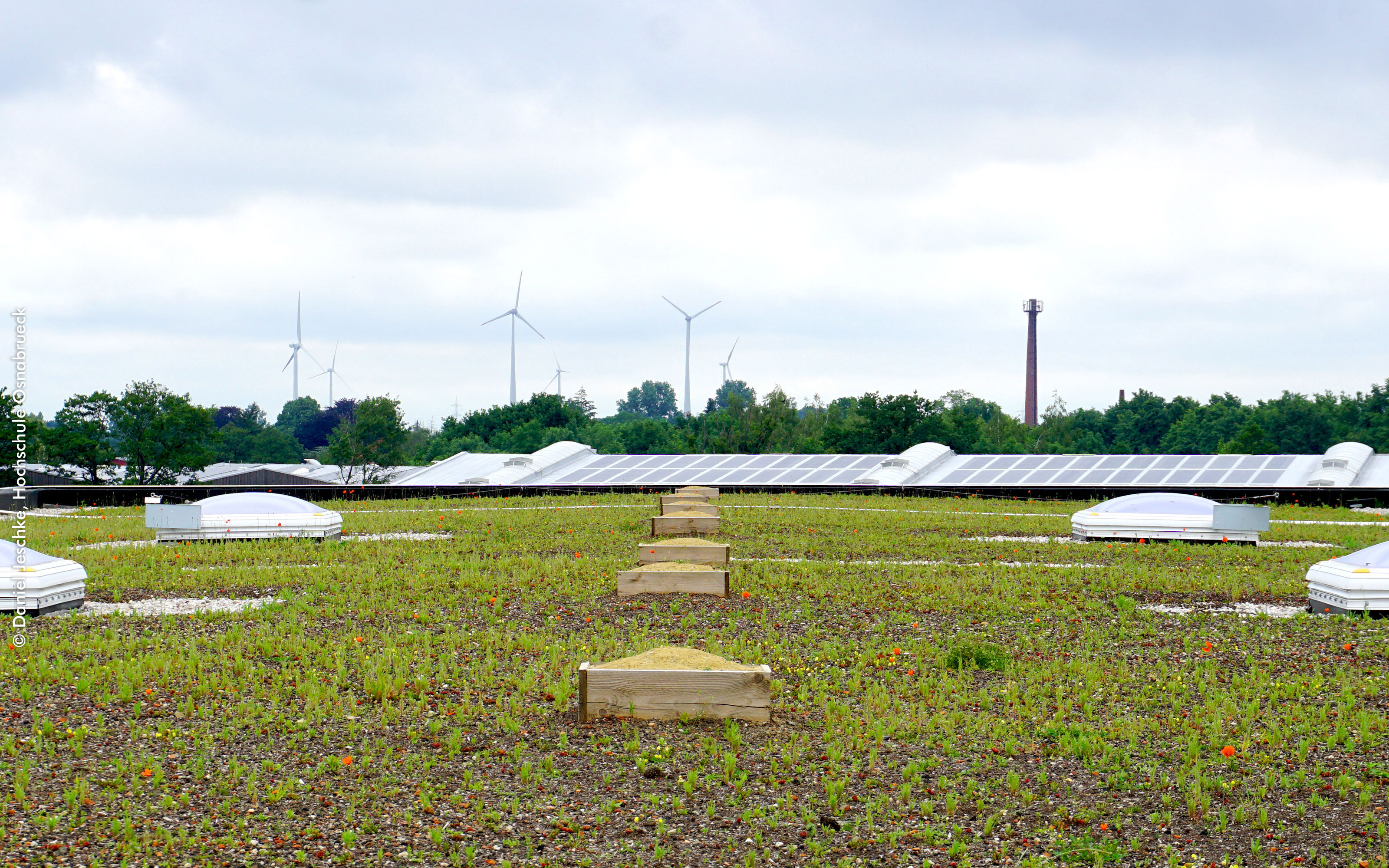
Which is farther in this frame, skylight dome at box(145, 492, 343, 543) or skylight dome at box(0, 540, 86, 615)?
skylight dome at box(145, 492, 343, 543)

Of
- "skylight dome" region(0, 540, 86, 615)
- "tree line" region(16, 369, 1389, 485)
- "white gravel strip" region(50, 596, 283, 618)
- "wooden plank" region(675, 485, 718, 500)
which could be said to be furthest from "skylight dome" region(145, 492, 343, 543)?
"tree line" region(16, 369, 1389, 485)

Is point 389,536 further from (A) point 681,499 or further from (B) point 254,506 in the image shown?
(A) point 681,499

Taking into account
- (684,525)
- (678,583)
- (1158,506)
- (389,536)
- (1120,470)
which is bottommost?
(678,583)

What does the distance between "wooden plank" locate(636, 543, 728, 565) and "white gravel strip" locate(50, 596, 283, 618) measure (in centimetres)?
562

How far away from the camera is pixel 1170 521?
2250 cm

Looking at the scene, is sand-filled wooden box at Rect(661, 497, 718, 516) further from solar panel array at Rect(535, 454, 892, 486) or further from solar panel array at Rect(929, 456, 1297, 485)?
solar panel array at Rect(929, 456, 1297, 485)

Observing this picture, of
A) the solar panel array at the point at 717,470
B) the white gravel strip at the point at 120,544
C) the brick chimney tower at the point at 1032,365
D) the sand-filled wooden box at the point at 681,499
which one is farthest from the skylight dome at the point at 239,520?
the brick chimney tower at the point at 1032,365

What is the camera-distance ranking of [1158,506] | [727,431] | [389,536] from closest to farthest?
1. [1158,506]
2. [389,536]
3. [727,431]

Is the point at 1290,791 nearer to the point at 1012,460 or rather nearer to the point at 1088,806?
the point at 1088,806

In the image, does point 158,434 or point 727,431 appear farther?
point 727,431

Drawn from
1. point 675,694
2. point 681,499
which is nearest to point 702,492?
point 681,499

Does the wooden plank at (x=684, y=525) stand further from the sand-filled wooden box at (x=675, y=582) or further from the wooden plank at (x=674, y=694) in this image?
the wooden plank at (x=674, y=694)

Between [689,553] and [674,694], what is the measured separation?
8.16 metres

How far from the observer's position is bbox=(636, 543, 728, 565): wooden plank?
17062 mm
